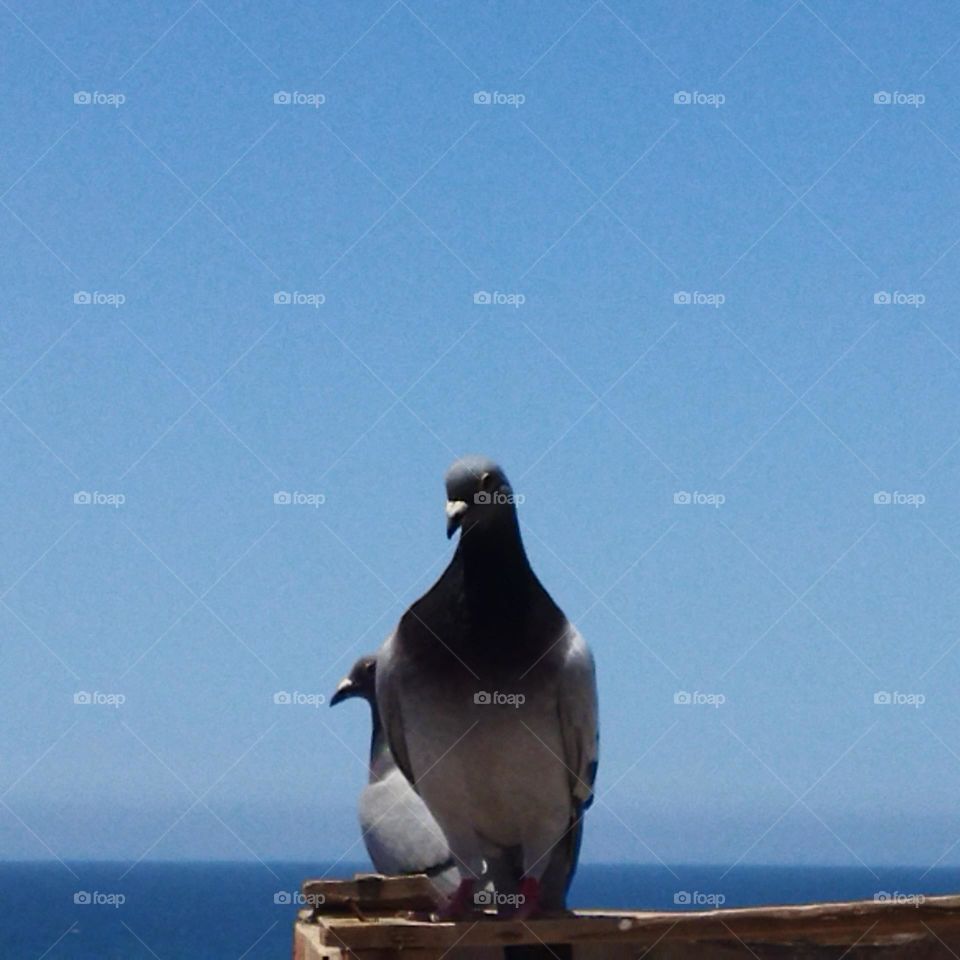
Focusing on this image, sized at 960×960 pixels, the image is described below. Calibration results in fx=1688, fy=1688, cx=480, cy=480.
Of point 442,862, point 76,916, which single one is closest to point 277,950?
point 76,916

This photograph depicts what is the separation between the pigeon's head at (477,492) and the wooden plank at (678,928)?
196cm

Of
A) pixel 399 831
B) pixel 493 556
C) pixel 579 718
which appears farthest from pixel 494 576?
pixel 399 831

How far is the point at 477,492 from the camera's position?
816 cm

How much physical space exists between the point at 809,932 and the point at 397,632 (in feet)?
8.63

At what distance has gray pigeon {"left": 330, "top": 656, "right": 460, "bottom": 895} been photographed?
33.2 feet

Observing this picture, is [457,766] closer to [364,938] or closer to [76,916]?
[364,938]

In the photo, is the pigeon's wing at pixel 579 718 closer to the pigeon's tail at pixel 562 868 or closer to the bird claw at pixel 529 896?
the pigeon's tail at pixel 562 868

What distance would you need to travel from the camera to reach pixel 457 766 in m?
8.43

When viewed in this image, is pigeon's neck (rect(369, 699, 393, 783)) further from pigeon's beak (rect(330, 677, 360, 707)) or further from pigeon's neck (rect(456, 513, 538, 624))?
pigeon's neck (rect(456, 513, 538, 624))

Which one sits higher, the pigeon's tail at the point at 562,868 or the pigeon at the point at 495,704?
the pigeon at the point at 495,704

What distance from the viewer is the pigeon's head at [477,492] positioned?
8.16 m

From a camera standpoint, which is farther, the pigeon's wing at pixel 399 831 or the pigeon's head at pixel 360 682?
the pigeon's head at pixel 360 682

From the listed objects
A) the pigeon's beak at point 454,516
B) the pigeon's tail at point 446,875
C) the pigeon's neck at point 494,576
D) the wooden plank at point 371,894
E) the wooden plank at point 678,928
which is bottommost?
the wooden plank at point 678,928

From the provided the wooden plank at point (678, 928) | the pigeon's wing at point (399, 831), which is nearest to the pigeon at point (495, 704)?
the wooden plank at point (678, 928)
